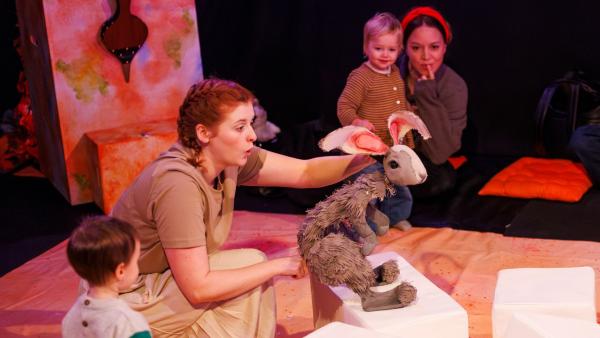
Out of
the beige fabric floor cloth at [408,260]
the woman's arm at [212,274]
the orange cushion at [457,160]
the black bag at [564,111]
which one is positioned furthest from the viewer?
the orange cushion at [457,160]

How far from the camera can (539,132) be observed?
5.02 metres

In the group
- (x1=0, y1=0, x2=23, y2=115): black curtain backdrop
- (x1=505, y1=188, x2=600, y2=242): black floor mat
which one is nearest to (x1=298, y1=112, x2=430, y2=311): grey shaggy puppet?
(x1=505, y1=188, x2=600, y2=242): black floor mat

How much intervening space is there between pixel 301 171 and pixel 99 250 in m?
1.12

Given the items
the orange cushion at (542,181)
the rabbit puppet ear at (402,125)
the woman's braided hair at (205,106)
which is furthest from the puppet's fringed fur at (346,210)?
the orange cushion at (542,181)

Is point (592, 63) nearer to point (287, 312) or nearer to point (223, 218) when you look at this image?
point (287, 312)

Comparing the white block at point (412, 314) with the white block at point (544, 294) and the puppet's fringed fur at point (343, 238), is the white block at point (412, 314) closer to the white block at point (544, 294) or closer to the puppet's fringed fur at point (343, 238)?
the puppet's fringed fur at point (343, 238)

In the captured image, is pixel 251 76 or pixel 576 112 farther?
pixel 251 76

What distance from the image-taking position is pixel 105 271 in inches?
83.3

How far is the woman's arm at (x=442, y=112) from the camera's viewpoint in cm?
444

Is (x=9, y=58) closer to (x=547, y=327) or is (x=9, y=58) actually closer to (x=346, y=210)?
(x=346, y=210)

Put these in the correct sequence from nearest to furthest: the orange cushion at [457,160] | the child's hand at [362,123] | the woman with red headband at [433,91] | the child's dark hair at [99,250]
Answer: the child's dark hair at [99,250]
the child's hand at [362,123]
the woman with red headband at [433,91]
the orange cushion at [457,160]

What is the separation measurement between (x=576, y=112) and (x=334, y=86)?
1.64 m

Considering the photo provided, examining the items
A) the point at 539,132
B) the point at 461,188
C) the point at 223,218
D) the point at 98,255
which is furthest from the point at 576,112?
the point at 98,255

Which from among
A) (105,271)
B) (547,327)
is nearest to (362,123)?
(547,327)
